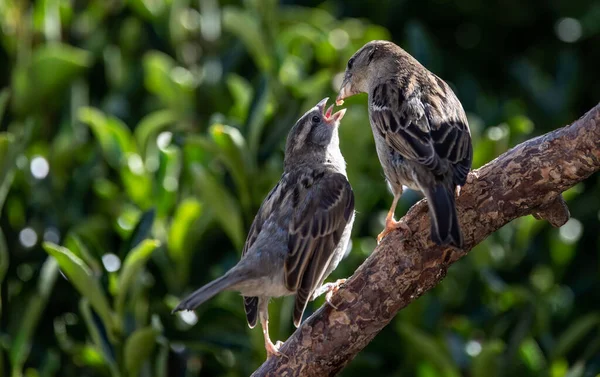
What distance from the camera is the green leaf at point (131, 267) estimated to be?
4.38 metres

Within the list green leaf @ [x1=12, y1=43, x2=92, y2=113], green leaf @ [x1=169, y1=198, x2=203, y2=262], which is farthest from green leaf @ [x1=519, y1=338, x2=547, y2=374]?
green leaf @ [x1=12, y1=43, x2=92, y2=113]

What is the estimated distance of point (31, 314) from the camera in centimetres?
470

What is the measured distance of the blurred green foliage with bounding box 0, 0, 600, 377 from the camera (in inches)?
186

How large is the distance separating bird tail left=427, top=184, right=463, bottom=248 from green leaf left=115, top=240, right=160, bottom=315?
3.70 ft

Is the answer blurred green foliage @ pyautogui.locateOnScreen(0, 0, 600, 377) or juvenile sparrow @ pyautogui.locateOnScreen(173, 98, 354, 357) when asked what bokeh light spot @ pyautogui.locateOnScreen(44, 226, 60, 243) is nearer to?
blurred green foliage @ pyautogui.locateOnScreen(0, 0, 600, 377)

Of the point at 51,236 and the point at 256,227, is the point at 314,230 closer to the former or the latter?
the point at 256,227

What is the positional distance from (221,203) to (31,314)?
0.91 m

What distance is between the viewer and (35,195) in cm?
528

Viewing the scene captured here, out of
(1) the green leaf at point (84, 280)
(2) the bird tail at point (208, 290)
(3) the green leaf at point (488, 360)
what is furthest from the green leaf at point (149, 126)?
(3) the green leaf at point (488, 360)

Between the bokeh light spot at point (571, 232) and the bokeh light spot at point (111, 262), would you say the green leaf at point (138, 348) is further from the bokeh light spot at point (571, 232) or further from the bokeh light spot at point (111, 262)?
the bokeh light spot at point (571, 232)

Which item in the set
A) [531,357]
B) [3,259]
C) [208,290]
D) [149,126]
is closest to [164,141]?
[149,126]

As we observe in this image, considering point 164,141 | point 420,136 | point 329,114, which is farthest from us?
point 329,114

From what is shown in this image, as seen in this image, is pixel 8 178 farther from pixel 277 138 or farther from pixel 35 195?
pixel 277 138

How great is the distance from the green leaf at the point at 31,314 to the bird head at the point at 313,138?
3.68 ft
